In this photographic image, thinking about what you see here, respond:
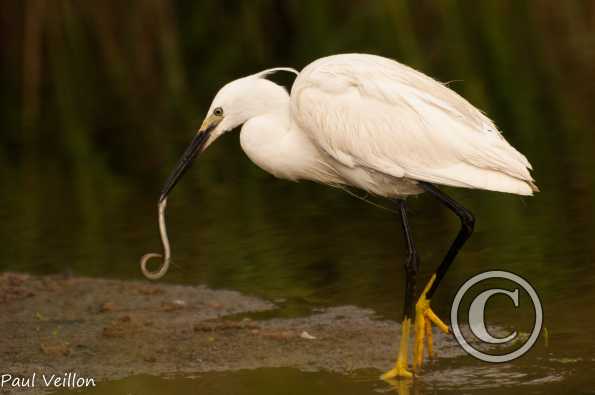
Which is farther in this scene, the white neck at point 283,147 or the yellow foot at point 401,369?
the white neck at point 283,147

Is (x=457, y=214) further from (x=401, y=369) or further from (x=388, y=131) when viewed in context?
(x=401, y=369)

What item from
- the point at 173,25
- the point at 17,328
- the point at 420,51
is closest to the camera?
the point at 17,328

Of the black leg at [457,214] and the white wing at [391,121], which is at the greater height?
the white wing at [391,121]

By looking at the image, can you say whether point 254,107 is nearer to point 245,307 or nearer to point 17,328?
point 245,307

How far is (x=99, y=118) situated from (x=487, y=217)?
708cm

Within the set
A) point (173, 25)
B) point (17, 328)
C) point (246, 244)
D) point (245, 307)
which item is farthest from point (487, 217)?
point (173, 25)

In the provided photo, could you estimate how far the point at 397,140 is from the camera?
6.94 meters

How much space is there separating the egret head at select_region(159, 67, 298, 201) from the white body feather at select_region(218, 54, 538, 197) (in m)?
0.18

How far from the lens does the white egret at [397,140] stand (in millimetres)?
6758

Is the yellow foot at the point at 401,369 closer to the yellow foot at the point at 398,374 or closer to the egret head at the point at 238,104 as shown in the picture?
the yellow foot at the point at 398,374

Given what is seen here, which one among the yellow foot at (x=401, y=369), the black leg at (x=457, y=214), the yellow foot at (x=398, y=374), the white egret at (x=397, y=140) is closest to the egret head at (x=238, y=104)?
the white egret at (x=397, y=140)

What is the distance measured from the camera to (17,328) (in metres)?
7.86

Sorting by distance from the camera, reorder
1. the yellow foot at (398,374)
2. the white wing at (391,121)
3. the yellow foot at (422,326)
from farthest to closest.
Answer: the white wing at (391,121)
the yellow foot at (422,326)
the yellow foot at (398,374)

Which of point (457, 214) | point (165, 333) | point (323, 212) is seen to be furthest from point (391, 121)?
point (323, 212)
